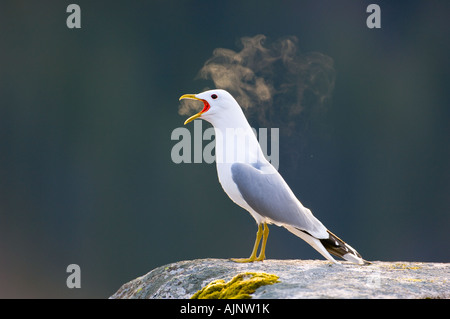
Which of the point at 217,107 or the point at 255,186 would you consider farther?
the point at 217,107

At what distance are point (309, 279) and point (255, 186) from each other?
3.31ft

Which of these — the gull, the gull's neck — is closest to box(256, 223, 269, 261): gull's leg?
the gull

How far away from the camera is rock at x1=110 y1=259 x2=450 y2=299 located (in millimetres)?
3432

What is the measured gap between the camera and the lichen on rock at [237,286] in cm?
354

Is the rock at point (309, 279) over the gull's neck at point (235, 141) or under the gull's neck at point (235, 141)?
under

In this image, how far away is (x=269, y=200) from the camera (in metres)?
4.51

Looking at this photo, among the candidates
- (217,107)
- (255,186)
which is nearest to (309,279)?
(255,186)

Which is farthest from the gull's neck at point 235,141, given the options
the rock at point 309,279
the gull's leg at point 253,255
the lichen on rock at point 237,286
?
the lichen on rock at point 237,286

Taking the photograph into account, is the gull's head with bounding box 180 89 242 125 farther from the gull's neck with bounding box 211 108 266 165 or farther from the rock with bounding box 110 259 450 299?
the rock with bounding box 110 259 450 299

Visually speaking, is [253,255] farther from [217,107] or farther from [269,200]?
[217,107]

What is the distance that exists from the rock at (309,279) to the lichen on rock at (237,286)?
0.05m

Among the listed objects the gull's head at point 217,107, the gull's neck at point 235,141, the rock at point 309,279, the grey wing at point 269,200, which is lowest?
the rock at point 309,279

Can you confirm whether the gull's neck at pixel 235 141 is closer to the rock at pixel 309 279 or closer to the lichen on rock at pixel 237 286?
the rock at pixel 309 279
